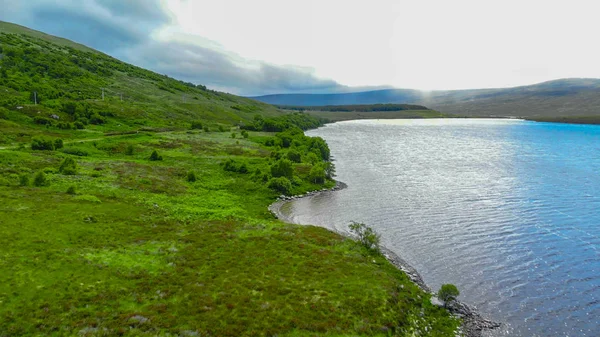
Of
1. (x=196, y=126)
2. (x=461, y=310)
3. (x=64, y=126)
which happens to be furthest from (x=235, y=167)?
(x=196, y=126)

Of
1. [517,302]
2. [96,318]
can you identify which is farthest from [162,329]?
[517,302]

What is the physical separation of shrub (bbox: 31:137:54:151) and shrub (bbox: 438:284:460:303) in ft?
280

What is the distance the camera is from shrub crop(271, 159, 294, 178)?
7669 cm

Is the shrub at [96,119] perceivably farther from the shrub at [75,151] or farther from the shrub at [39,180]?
the shrub at [39,180]

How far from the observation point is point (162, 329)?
78.0 ft

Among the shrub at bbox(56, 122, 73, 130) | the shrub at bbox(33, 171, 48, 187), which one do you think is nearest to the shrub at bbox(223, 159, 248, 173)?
the shrub at bbox(33, 171, 48, 187)

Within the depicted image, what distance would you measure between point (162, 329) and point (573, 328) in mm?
34018

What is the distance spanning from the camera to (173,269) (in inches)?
1287

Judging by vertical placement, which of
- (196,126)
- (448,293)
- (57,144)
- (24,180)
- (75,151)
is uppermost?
(196,126)

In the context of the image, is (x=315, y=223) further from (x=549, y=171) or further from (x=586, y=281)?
(x=549, y=171)

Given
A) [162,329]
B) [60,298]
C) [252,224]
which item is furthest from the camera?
[252,224]

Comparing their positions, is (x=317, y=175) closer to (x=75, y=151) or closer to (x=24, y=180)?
(x=24, y=180)

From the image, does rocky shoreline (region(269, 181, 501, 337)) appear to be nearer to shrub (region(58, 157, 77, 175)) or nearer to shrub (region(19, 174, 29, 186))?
shrub (region(19, 174, 29, 186))

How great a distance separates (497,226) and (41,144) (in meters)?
94.6
